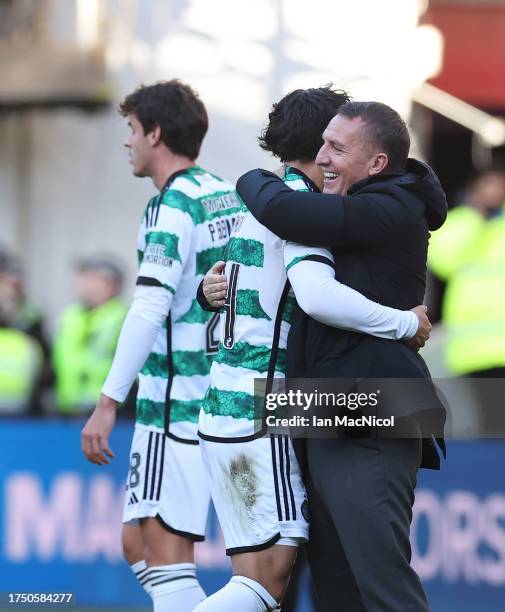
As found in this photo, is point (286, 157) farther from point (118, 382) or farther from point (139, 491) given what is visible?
point (139, 491)

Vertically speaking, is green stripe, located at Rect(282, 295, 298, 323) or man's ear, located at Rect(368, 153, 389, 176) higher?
man's ear, located at Rect(368, 153, 389, 176)

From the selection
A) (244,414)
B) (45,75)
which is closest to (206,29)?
(45,75)

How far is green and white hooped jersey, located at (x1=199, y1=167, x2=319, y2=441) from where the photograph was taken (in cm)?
400

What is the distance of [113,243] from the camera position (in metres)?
11.8

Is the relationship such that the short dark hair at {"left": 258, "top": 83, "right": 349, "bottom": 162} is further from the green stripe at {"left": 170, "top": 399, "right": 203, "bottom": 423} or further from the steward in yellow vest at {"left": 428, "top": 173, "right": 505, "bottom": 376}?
the steward in yellow vest at {"left": 428, "top": 173, "right": 505, "bottom": 376}

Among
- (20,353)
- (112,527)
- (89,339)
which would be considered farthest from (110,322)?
(112,527)

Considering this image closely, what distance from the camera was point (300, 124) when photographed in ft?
13.5

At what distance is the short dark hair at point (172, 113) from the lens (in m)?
5.08

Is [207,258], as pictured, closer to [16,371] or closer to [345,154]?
[345,154]

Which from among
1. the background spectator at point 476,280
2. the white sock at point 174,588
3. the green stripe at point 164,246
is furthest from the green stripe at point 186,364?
the background spectator at point 476,280

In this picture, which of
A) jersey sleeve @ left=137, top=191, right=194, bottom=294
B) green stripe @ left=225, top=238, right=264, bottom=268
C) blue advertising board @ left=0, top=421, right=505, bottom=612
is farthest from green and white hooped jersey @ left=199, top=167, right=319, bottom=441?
blue advertising board @ left=0, top=421, right=505, bottom=612

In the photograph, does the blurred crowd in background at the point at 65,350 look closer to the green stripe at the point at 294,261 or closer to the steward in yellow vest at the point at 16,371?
the steward in yellow vest at the point at 16,371

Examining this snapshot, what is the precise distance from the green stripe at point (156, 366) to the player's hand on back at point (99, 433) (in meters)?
0.34

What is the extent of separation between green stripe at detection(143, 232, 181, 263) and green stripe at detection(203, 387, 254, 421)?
2.71ft
